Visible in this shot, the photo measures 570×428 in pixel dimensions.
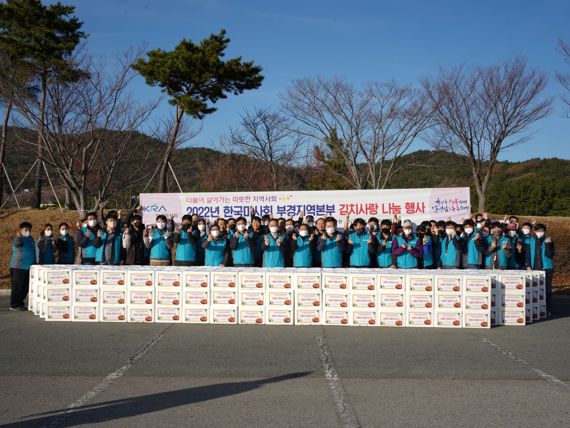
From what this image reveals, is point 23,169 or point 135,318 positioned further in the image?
point 23,169

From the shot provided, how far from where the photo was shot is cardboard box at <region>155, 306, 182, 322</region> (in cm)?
1028

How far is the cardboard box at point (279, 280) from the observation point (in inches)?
399

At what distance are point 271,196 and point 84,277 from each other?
6.86 metres

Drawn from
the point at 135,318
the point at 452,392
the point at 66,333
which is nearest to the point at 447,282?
the point at 452,392

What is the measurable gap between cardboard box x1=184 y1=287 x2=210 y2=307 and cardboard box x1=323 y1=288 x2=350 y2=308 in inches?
79.1

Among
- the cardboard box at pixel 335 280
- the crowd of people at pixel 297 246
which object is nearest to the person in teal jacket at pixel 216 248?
the crowd of people at pixel 297 246

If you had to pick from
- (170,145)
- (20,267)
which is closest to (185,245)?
(20,267)

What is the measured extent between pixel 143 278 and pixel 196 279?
36.7 inches

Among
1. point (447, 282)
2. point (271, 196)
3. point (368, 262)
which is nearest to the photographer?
point (447, 282)

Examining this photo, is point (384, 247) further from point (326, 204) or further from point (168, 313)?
point (168, 313)

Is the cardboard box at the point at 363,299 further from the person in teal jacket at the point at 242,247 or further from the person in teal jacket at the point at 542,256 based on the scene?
the person in teal jacket at the point at 542,256

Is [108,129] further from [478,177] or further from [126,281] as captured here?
[478,177]

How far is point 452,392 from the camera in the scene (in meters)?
6.12

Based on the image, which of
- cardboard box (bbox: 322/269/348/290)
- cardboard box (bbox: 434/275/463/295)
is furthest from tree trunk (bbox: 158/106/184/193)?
cardboard box (bbox: 434/275/463/295)
